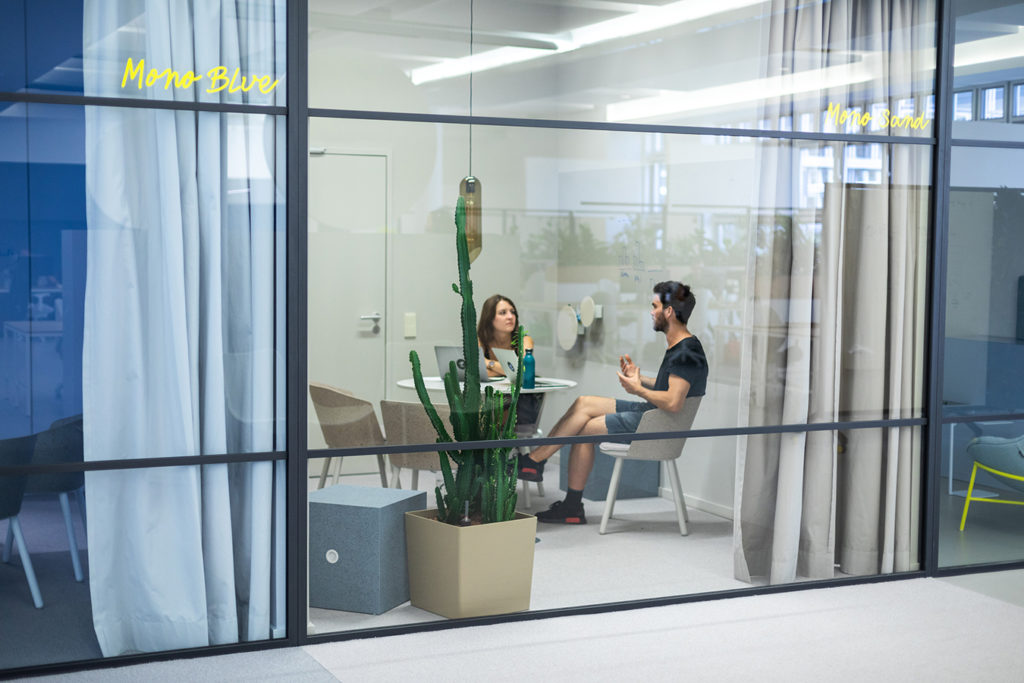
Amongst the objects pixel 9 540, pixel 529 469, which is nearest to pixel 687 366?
pixel 529 469

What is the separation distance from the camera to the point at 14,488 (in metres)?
3.61

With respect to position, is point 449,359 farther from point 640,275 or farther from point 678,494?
point 678,494

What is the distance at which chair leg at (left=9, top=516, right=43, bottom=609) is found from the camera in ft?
11.8

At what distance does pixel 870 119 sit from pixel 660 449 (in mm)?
1790

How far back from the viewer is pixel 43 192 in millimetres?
3570

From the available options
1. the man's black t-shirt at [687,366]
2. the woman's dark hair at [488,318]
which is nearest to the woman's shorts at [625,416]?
the man's black t-shirt at [687,366]

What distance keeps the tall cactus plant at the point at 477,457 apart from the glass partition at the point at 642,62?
996 millimetres

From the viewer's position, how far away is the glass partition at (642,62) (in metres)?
Answer: 3.91

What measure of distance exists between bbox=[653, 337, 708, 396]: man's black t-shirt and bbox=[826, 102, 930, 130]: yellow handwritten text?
1219mm

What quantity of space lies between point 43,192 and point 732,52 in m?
2.77

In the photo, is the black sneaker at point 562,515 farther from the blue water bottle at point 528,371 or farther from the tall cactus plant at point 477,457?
the blue water bottle at point 528,371

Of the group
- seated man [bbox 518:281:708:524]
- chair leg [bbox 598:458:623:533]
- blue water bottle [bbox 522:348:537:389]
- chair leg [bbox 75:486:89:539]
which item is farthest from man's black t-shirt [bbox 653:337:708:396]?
chair leg [bbox 75:486:89:539]

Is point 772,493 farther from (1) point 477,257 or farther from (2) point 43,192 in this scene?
(2) point 43,192

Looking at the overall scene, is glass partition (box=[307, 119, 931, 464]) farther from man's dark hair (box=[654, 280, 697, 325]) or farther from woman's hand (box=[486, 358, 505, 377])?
woman's hand (box=[486, 358, 505, 377])
